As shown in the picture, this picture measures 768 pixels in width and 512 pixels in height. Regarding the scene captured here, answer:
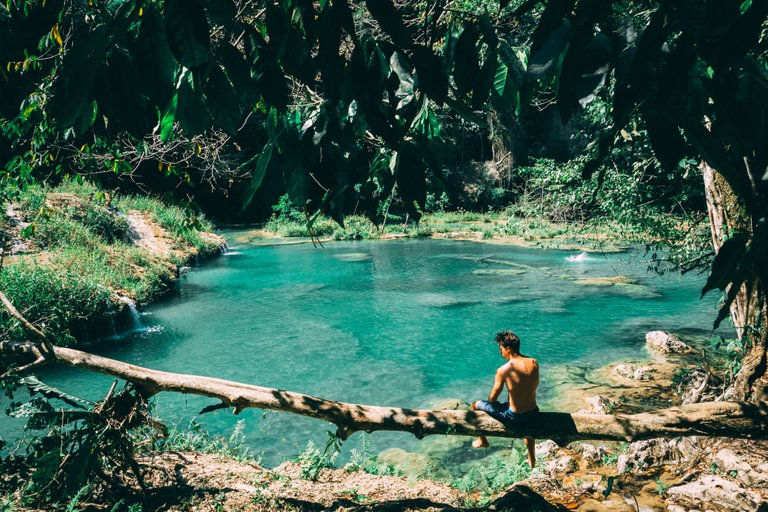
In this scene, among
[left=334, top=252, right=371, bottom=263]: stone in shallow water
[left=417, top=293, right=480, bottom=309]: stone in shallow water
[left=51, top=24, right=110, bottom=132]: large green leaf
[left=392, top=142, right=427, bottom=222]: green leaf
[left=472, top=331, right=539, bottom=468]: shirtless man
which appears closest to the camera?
[left=51, top=24, right=110, bottom=132]: large green leaf

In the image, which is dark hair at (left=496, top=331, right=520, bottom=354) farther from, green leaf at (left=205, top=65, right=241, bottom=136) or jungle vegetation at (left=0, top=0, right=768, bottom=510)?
green leaf at (left=205, top=65, right=241, bottom=136)

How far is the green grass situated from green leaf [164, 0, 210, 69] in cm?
496

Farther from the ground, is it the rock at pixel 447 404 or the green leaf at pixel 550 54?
the green leaf at pixel 550 54

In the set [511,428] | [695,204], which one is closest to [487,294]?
[695,204]

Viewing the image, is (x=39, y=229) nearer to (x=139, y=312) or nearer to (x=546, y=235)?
(x=139, y=312)

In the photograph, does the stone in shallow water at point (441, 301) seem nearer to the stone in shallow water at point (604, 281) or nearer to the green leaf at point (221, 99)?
the stone in shallow water at point (604, 281)

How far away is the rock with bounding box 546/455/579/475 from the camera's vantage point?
16.0ft

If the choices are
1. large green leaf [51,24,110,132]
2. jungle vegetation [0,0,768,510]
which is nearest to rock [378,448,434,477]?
jungle vegetation [0,0,768,510]

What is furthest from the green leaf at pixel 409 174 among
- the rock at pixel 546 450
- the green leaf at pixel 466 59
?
the rock at pixel 546 450

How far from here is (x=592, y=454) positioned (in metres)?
5.09

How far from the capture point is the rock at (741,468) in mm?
3643

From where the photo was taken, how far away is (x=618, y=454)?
16.6 ft

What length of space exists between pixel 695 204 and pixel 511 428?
5.53 meters

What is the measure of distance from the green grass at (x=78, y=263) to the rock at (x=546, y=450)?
208 inches
